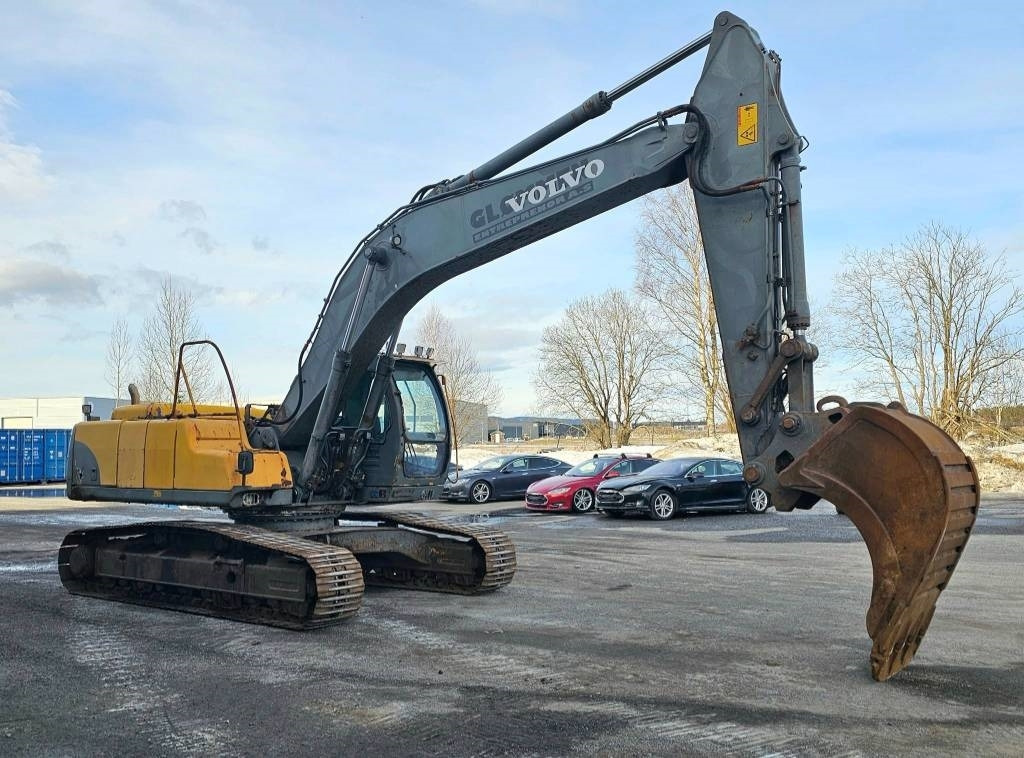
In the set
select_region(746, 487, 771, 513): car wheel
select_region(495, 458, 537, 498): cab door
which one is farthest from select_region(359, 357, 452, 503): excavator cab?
select_region(495, 458, 537, 498): cab door

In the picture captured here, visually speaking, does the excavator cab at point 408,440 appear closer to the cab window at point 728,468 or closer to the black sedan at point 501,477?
the cab window at point 728,468

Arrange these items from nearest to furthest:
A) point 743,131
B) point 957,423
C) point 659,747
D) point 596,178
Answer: point 659,747, point 743,131, point 596,178, point 957,423

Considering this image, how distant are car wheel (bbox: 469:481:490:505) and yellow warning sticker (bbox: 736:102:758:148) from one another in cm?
1843

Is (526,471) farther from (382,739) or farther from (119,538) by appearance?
(382,739)

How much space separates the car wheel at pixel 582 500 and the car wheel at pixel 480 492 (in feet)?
12.0

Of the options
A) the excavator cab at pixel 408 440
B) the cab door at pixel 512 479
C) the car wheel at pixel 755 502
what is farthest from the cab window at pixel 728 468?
the excavator cab at pixel 408 440

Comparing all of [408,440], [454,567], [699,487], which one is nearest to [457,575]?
[454,567]

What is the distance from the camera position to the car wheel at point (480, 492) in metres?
24.7

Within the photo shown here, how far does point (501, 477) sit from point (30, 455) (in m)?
21.0

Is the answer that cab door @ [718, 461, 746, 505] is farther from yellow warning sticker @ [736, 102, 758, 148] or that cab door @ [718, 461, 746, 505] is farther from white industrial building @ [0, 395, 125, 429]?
white industrial building @ [0, 395, 125, 429]

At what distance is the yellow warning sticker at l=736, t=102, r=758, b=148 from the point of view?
6930 millimetres

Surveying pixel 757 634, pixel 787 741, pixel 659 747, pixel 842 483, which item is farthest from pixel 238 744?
pixel 757 634

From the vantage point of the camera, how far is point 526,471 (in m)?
25.9

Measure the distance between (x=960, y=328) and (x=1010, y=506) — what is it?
16.9 metres
